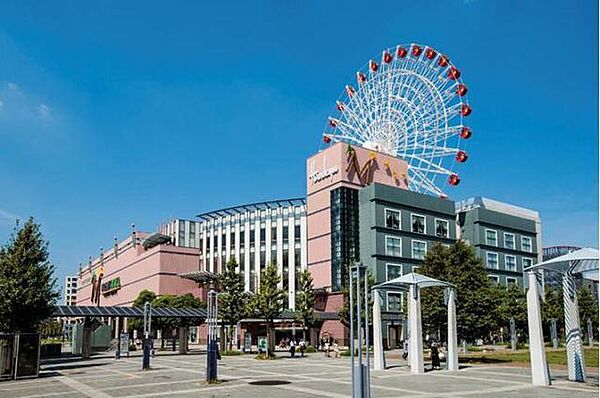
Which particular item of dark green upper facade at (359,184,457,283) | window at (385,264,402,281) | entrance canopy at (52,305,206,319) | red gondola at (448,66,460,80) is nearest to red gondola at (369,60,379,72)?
red gondola at (448,66,460,80)

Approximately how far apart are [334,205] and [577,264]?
53.0 metres

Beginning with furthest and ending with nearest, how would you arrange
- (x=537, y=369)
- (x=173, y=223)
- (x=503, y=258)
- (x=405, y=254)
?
(x=173, y=223) → (x=503, y=258) → (x=405, y=254) → (x=537, y=369)

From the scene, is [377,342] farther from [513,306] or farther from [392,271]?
[392,271]

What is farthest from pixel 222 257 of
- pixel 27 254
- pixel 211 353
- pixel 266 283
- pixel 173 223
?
pixel 211 353

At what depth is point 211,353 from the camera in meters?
24.8

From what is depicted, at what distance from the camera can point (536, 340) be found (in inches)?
923

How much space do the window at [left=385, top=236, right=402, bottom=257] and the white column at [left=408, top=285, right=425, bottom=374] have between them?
42939mm

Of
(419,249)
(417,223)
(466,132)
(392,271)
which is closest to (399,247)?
(392,271)

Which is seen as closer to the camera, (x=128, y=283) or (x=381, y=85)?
(x=381, y=85)

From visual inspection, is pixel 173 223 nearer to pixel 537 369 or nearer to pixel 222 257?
pixel 222 257

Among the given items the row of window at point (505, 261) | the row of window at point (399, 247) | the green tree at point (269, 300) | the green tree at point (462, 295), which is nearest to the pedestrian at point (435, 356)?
the green tree at point (462, 295)

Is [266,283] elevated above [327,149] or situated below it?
below

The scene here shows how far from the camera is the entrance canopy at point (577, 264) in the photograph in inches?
907

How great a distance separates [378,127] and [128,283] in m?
68.8
